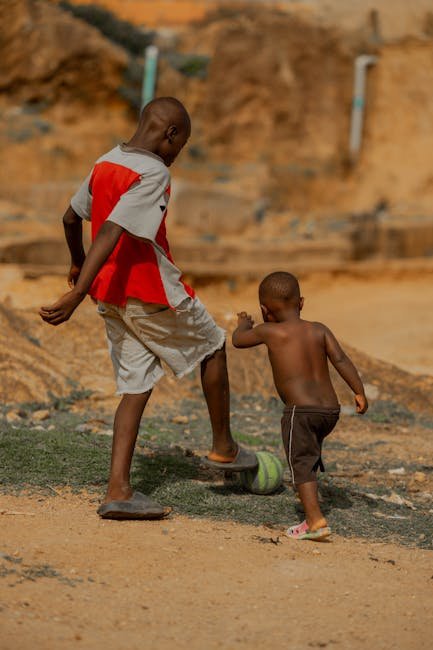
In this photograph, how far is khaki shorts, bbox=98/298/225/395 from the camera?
14.0ft

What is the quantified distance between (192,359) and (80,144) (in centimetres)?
1643

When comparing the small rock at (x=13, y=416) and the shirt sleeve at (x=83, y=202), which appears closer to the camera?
the shirt sleeve at (x=83, y=202)

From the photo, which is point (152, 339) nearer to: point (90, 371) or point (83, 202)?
point (83, 202)

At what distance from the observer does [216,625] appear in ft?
10.8

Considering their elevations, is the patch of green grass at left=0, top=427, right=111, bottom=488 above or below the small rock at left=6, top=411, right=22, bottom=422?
below

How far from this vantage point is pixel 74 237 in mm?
4488

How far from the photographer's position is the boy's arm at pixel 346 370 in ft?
14.0

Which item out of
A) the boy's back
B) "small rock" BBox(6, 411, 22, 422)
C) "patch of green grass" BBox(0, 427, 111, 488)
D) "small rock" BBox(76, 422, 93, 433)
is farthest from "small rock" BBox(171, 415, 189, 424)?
the boy's back

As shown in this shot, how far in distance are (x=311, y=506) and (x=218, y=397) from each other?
0.62m

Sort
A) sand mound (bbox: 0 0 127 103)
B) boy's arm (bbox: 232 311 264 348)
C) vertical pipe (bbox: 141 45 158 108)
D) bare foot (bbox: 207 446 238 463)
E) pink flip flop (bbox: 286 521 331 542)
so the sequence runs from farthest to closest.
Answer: vertical pipe (bbox: 141 45 158 108) < sand mound (bbox: 0 0 127 103) < bare foot (bbox: 207 446 238 463) < boy's arm (bbox: 232 311 264 348) < pink flip flop (bbox: 286 521 331 542)

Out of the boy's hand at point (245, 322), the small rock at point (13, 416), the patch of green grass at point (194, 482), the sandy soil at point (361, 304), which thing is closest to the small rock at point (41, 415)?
the small rock at point (13, 416)

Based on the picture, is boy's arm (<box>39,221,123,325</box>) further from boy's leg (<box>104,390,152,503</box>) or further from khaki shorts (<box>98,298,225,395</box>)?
boy's leg (<box>104,390,152,503</box>)

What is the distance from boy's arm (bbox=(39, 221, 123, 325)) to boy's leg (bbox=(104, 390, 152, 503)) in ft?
1.64

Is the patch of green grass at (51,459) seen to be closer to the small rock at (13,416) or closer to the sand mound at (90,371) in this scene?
the small rock at (13,416)
